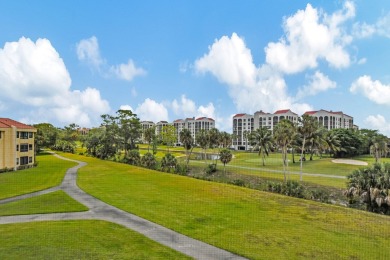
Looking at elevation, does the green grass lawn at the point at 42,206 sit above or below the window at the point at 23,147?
below

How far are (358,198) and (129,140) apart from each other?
64.1m

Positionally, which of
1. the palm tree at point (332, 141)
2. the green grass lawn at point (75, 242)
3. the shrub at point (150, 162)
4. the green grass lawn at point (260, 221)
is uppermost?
the palm tree at point (332, 141)

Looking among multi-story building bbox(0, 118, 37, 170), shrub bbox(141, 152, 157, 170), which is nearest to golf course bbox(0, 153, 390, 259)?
multi-story building bbox(0, 118, 37, 170)

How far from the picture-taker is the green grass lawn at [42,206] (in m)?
21.2

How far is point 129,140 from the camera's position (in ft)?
267

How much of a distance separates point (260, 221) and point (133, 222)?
860 cm

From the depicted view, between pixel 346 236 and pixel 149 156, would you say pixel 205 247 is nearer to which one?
pixel 346 236

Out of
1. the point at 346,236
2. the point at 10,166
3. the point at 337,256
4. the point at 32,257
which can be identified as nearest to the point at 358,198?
the point at 346,236

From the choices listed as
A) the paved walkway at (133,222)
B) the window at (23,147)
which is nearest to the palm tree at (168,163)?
the window at (23,147)

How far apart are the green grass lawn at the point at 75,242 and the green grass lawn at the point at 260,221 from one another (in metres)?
3.00

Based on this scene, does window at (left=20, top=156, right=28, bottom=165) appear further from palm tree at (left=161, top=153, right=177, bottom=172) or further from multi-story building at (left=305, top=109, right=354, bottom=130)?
multi-story building at (left=305, top=109, right=354, bottom=130)

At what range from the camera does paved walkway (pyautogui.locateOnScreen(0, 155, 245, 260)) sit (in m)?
14.2

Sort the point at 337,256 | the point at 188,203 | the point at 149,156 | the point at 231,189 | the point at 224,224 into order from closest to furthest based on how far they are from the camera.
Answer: the point at 337,256
the point at 224,224
the point at 188,203
the point at 231,189
the point at 149,156

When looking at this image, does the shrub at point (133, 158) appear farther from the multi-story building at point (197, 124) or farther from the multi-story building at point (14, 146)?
the multi-story building at point (197, 124)
